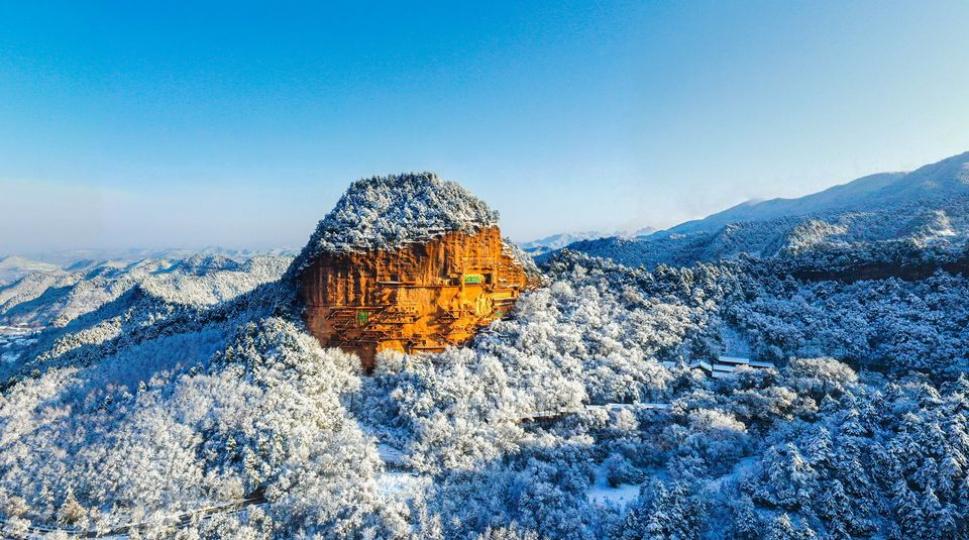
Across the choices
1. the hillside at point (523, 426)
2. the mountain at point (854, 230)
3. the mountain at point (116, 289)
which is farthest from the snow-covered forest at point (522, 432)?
the mountain at point (116, 289)

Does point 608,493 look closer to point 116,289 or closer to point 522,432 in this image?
point 522,432

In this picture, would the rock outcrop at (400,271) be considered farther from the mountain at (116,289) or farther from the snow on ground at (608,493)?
the mountain at (116,289)

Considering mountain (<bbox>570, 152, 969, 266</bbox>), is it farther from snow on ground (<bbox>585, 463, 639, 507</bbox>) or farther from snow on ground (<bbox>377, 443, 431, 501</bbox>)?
snow on ground (<bbox>377, 443, 431, 501</bbox>)

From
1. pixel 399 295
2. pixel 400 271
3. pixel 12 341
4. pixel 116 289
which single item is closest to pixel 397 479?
pixel 399 295

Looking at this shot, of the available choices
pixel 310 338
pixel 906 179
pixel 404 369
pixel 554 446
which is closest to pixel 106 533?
pixel 310 338

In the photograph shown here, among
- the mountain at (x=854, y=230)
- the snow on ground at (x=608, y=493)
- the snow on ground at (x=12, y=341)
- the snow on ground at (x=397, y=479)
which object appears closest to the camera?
the snow on ground at (x=608, y=493)
